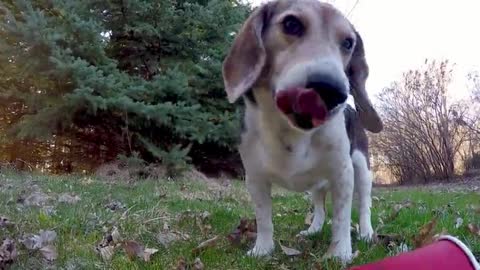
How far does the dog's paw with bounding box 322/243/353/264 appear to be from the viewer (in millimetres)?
2969

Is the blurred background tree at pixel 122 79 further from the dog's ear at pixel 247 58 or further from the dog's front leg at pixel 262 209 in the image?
the dog's ear at pixel 247 58

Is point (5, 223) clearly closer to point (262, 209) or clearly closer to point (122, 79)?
point (262, 209)

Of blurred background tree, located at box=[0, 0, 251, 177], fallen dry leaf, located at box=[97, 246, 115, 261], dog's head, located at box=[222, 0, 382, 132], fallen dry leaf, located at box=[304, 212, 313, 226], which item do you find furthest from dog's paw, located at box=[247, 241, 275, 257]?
blurred background tree, located at box=[0, 0, 251, 177]

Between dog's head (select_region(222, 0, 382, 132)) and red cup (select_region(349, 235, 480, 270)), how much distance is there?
956 mm

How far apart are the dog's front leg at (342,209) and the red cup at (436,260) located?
4.96 ft

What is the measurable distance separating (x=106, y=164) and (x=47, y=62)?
2.31 meters

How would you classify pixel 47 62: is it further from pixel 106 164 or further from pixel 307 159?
pixel 307 159

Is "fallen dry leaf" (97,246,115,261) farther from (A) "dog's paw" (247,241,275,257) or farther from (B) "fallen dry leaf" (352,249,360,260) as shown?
(B) "fallen dry leaf" (352,249,360,260)

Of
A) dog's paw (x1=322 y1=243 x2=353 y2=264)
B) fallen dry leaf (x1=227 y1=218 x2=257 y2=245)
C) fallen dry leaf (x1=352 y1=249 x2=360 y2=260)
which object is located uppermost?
dog's paw (x1=322 y1=243 x2=353 y2=264)

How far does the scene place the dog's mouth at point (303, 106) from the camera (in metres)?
2.45

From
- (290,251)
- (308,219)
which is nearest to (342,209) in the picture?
(290,251)

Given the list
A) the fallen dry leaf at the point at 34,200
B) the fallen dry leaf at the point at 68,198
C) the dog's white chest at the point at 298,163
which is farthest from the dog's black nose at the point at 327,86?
the fallen dry leaf at the point at 68,198

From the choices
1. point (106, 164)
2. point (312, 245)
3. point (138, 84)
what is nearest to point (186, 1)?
point (138, 84)

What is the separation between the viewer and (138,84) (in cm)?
1053
